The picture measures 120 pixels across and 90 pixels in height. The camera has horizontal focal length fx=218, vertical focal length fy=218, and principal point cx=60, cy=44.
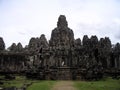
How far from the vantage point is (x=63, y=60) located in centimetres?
5747

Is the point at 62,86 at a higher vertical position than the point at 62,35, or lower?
lower

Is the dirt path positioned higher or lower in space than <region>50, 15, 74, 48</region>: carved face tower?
lower

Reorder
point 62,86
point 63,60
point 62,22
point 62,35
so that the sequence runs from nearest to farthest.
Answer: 1. point 62,86
2. point 63,60
3. point 62,35
4. point 62,22

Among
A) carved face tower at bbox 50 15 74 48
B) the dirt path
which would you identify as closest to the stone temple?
carved face tower at bbox 50 15 74 48

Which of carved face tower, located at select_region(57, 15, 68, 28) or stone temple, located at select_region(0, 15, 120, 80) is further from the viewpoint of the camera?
carved face tower, located at select_region(57, 15, 68, 28)

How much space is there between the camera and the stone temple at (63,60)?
43094 mm

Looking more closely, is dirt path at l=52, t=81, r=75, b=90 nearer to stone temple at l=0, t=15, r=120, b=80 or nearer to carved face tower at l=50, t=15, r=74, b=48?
stone temple at l=0, t=15, r=120, b=80

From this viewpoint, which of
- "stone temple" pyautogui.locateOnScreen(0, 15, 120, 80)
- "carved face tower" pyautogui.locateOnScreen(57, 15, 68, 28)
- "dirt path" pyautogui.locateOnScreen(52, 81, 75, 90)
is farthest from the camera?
"carved face tower" pyautogui.locateOnScreen(57, 15, 68, 28)

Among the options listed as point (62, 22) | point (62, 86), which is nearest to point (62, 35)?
point (62, 22)

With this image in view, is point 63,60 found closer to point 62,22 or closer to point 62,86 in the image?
point 62,22

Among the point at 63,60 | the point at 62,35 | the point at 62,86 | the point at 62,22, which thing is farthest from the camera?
the point at 62,22

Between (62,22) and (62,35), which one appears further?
(62,22)

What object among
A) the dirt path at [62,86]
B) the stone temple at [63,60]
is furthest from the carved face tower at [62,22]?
the dirt path at [62,86]

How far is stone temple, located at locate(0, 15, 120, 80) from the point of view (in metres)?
43.1
